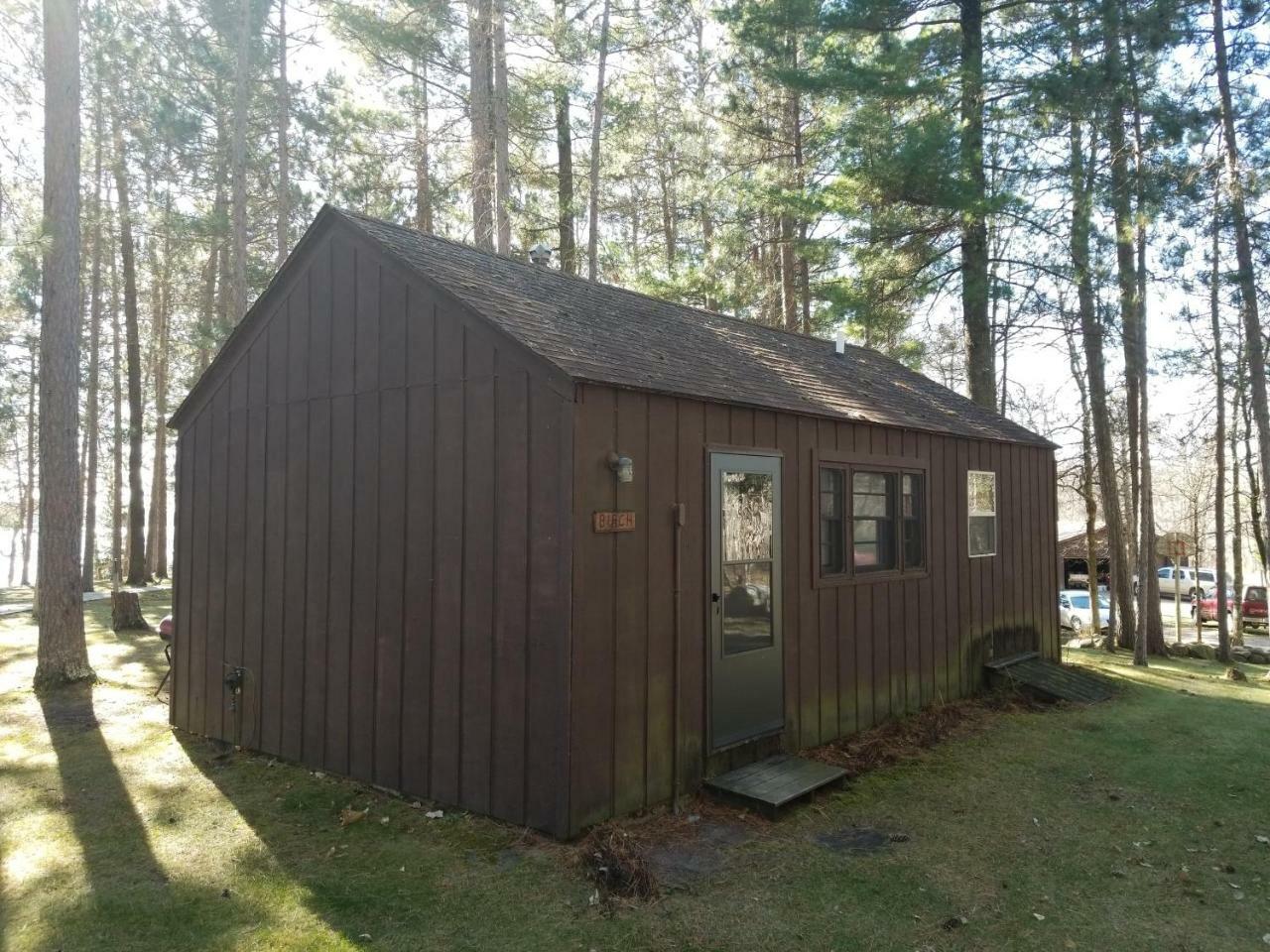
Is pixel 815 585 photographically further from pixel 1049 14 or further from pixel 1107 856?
pixel 1049 14

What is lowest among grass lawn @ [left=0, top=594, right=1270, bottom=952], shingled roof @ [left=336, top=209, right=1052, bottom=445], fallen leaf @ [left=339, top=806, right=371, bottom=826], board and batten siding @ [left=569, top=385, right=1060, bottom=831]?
grass lawn @ [left=0, top=594, right=1270, bottom=952]

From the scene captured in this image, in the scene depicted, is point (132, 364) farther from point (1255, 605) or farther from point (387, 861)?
point (1255, 605)

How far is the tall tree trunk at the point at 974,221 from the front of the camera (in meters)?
10.5

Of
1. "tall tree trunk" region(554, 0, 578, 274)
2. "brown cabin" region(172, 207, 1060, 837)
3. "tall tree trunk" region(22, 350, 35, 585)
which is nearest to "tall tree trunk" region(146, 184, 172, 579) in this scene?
"tall tree trunk" region(22, 350, 35, 585)

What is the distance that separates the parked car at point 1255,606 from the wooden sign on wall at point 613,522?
22.9 metres

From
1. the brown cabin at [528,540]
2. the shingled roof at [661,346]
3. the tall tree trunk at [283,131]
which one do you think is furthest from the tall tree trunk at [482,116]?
the brown cabin at [528,540]

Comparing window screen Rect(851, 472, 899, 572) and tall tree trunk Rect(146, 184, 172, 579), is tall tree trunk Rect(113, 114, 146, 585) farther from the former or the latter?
window screen Rect(851, 472, 899, 572)

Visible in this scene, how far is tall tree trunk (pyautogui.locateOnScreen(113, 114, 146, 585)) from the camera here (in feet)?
54.4

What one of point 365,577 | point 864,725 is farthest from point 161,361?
point 864,725

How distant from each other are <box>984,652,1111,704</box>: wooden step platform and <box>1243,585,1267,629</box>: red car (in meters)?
16.6

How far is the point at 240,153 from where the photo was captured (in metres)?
13.1

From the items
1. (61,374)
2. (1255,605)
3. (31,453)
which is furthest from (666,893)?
(31,453)

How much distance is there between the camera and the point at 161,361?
2155cm

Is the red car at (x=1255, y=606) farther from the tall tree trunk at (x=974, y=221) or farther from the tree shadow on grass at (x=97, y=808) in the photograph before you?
the tree shadow on grass at (x=97, y=808)
